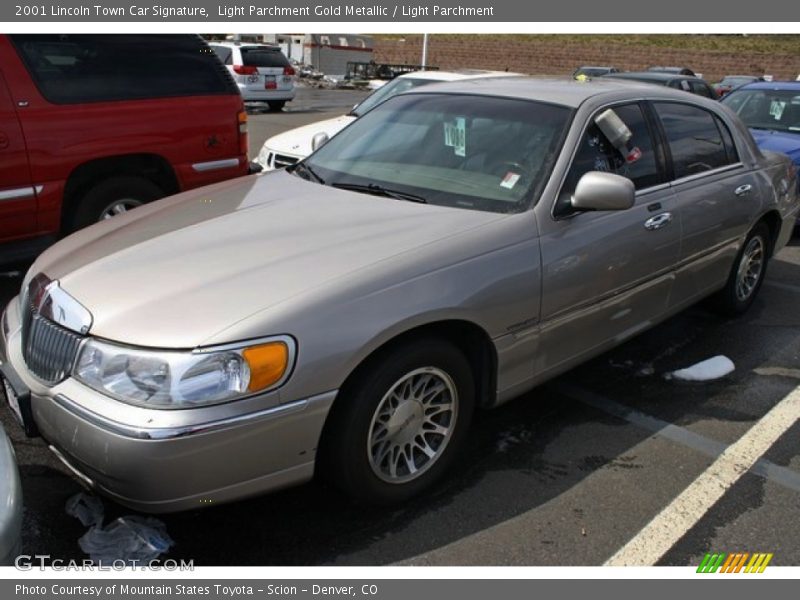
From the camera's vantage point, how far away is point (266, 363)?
2.27 metres

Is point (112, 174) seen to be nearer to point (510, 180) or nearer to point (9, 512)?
point (510, 180)

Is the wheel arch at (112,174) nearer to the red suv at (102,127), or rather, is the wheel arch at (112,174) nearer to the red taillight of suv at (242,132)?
the red suv at (102,127)

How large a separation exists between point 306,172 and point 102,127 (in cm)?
215

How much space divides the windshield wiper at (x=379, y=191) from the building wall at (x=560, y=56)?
1648 inches

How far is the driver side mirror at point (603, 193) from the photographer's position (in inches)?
121

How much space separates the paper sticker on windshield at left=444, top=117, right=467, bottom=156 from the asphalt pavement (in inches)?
55.4

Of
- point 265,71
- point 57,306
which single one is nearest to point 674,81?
point 265,71

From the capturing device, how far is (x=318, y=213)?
310cm

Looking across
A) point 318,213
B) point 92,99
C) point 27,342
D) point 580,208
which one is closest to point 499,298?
point 580,208

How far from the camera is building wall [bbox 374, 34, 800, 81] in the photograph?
39281 mm

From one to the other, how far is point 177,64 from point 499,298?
403 centimetres

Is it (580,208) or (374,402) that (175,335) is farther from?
(580,208)

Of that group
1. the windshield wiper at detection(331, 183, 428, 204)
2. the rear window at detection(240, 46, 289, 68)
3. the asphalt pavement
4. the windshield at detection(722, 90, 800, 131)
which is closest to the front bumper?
the asphalt pavement

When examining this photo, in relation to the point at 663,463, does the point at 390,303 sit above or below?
above
